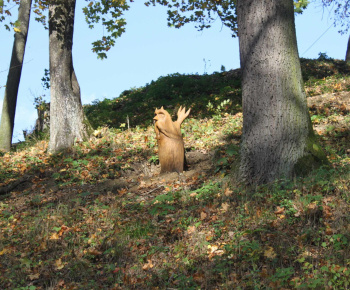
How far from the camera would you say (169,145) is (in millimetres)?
8875

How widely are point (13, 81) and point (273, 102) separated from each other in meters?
11.0

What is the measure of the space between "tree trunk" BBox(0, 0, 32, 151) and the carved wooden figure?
7607 millimetres

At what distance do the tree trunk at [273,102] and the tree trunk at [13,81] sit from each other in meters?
10.3

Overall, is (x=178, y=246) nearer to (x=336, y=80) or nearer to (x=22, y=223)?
(x=22, y=223)

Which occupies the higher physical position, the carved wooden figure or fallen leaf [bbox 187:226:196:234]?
the carved wooden figure

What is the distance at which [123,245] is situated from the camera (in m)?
6.00

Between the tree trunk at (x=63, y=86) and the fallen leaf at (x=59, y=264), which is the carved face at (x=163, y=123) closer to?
the tree trunk at (x=63, y=86)

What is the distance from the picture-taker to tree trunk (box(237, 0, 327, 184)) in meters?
6.67

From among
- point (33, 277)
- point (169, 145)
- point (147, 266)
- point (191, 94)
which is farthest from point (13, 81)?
point (147, 266)

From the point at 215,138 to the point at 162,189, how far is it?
2854mm

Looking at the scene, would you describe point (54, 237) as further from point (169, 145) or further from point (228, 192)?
point (169, 145)

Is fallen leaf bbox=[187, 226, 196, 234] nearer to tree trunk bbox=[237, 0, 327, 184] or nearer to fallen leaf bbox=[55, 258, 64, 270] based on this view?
tree trunk bbox=[237, 0, 327, 184]

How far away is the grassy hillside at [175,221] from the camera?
4.87 m

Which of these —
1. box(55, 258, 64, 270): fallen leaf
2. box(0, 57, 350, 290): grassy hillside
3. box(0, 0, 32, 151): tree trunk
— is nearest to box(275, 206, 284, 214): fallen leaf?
box(0, 57, 350, 290): grassy hillside
